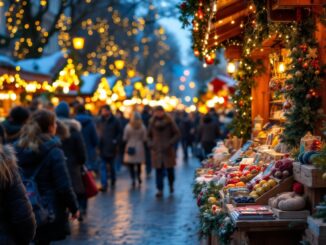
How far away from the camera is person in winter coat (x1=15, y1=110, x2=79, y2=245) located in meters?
7.25

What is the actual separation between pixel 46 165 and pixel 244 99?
5.79 m

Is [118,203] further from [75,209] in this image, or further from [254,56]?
[75,209]

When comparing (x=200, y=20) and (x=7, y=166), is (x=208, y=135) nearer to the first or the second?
(x=200, y=20)

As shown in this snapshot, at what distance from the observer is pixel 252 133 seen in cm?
1188

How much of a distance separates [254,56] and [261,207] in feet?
17.5

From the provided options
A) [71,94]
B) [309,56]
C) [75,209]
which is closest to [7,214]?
[75,209]

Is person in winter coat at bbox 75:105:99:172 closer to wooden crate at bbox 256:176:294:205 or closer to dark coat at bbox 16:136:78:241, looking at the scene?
dark coat at bbox 16:136:78:241

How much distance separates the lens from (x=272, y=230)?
5.85 meters

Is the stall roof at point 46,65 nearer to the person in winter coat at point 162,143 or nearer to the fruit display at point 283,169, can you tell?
the person in winter coat at point 162,143

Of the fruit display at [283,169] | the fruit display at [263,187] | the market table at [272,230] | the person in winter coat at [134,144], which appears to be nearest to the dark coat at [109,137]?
the person in winter coat at [134,144]

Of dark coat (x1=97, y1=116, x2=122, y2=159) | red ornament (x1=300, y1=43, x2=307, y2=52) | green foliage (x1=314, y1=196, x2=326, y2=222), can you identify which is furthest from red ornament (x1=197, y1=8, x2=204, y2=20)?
dark coat (x1=97, y1=116, x2=122, y2=159)

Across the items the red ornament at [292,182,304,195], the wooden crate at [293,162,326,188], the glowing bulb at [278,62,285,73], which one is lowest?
the red ornament at [292,182,304,195]

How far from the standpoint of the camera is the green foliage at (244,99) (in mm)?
11945

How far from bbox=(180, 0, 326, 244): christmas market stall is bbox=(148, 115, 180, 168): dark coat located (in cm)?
412
